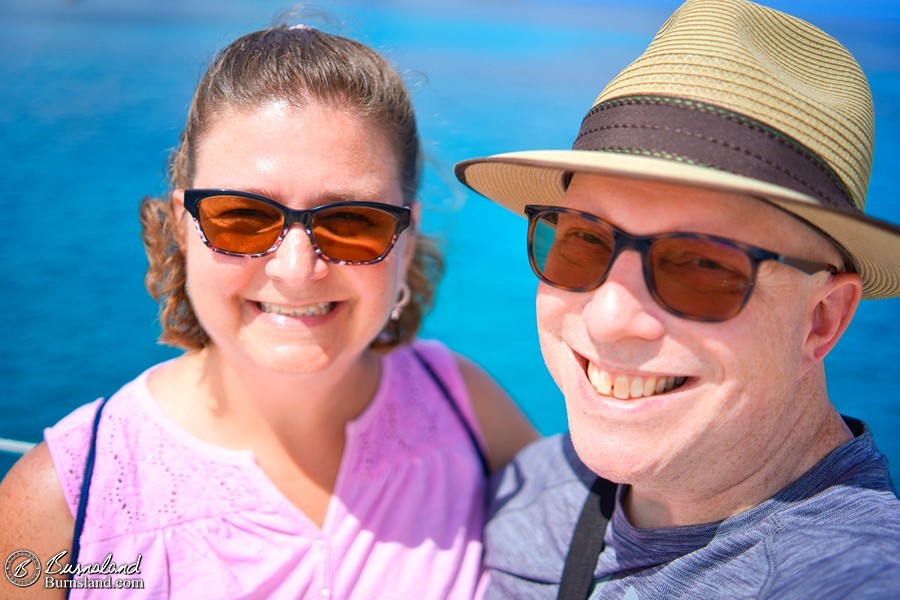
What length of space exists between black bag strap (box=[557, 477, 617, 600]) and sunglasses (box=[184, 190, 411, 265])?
0.93 metres

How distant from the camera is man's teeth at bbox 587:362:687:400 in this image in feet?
4.64

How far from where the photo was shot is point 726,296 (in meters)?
1.29

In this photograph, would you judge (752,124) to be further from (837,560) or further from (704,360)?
(837,560)

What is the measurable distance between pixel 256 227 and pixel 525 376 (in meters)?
3.57

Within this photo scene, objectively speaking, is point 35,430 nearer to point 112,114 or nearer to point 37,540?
point 37,540

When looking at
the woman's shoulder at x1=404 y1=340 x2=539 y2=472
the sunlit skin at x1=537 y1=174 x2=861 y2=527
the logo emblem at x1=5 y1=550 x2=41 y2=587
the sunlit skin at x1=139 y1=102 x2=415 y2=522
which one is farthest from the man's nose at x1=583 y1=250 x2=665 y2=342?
the logo emblem at x1=5 y1=550 x2=41 y2=587

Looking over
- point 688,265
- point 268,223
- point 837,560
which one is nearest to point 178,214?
point 268,223

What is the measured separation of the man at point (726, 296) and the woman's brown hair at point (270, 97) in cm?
67

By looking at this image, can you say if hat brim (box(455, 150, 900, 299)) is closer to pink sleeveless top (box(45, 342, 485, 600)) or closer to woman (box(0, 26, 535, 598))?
woman (box(0, 26, 535, 598))

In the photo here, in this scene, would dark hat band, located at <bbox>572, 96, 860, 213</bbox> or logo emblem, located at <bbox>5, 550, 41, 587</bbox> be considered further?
logo emblem, located at <bbox>5, 550, 41, 587</bbox>

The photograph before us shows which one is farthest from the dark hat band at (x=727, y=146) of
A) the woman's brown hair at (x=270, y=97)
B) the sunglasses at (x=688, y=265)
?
the woman's brown hair at (x=270, y=97)

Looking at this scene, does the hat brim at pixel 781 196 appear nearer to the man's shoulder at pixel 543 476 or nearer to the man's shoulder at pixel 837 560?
the man's shoulder at pixel 837 560

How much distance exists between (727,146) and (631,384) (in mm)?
503

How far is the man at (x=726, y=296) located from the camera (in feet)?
4.20
